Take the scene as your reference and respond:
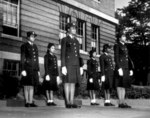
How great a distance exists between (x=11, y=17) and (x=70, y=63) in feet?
18.5

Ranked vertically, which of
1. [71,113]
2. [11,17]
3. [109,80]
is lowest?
[71,113]

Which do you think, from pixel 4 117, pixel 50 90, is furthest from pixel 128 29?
pixel 4 117

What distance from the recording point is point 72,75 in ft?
27.8

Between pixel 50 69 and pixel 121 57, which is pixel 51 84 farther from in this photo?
pixel 121 57

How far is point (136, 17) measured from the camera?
1300 inches

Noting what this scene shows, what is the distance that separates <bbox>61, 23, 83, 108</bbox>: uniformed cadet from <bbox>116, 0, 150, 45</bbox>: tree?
2312cm

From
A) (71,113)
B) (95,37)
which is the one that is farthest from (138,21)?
(71,113)

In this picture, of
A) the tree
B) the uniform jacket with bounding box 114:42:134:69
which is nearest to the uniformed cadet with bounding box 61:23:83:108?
the uniform jacket with bounding box 114:42:134:69

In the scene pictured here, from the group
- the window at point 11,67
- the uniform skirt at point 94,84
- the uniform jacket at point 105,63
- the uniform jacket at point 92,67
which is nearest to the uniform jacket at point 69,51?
the uniform jacket at point 105,63

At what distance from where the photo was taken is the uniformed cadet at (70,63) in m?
8.46

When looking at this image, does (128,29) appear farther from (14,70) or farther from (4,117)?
(4,117)

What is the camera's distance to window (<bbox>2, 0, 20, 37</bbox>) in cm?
1313

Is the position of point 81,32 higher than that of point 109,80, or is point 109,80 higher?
point 81,32

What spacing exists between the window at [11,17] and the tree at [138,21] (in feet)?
62.7
